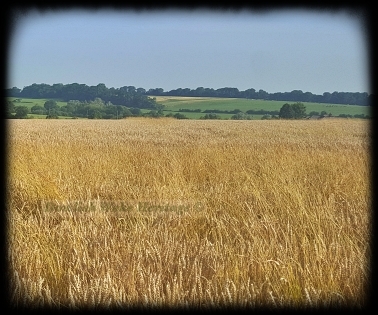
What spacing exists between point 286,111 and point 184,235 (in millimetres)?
1493

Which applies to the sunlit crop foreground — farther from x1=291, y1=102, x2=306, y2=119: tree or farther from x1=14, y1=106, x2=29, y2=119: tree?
x1=291, y1=102, x2=306, y2=119: tree

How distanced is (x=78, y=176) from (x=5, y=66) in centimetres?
255

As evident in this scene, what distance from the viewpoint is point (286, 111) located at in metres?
3.70

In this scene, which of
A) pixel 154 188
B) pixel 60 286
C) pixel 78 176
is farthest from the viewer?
pixel 78 176

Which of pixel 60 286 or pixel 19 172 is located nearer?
pixel 60 286

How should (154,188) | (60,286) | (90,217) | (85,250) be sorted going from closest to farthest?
(60,286), (85,250), (90,217), (154,188)

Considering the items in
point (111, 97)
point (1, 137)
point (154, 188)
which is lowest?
point (154, 188)

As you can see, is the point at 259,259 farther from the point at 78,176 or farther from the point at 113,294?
the point at 78,176

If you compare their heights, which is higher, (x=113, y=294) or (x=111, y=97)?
(x=111, y=97)

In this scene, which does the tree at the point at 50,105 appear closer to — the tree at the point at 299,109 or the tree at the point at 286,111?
the tree at the point at 286,111

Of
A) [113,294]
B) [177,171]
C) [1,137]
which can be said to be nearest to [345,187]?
[177,171]

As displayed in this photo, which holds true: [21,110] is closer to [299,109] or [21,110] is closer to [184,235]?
[184,235]

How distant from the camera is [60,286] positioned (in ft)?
7.07

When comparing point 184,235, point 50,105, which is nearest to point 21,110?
point 50,105
